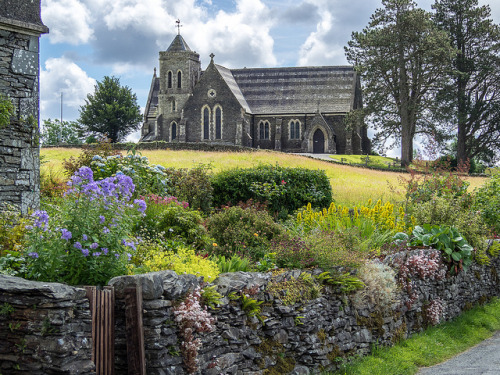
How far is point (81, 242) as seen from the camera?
6.32 meters

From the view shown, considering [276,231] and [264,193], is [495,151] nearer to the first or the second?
[264,193]

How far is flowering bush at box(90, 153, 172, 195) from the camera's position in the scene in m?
14.1

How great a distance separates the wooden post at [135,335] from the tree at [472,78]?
157 ft

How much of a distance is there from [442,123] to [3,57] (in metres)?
44.9

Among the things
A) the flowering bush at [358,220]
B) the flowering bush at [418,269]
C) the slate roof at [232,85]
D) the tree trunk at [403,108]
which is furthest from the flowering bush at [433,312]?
the slate roof at [232,85]

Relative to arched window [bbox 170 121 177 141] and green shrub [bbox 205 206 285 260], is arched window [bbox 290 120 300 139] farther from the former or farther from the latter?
green shrub [bbox 205 206 285 260]

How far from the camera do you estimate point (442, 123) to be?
168ft

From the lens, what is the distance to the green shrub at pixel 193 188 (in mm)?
15234

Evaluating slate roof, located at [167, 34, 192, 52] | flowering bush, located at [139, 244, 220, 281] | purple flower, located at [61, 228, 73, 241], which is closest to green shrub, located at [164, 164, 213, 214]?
flowering bush, located at [139, 244, 220, 281]

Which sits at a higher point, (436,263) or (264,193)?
(264,193)

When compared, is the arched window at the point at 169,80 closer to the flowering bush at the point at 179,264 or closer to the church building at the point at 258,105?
the church building at the point at 258,105

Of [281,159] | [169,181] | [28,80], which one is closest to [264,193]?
[169,181]

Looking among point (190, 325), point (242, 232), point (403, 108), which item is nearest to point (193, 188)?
point (242, 232)

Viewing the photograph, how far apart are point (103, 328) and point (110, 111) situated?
64.9m
